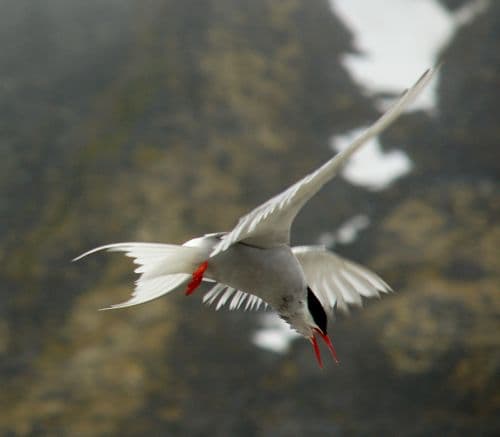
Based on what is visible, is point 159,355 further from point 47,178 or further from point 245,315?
point 47,178

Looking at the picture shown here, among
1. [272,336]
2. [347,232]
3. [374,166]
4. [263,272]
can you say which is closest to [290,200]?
[263,272]

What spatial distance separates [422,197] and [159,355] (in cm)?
306

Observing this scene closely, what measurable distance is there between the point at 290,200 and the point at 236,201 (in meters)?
5.73

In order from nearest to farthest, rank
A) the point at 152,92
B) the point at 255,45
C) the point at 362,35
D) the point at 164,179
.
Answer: the point at 164,179, the point at 152,92, the point at 255,45, the point at 362,35

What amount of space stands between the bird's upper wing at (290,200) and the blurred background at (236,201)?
13.1ft

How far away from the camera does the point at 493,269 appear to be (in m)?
6.20

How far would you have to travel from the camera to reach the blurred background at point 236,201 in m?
5.34

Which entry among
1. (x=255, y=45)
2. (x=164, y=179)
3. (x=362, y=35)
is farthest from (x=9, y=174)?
(x=362, y=35)

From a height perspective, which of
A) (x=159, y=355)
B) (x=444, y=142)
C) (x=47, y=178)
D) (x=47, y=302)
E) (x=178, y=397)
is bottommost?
(x=178, y=397)

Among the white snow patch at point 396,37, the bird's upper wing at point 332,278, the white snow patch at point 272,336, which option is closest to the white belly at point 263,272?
the bird's upper wing at point 332,278

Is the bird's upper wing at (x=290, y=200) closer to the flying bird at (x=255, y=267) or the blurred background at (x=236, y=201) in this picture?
the flying bird at (x=255, y=267)

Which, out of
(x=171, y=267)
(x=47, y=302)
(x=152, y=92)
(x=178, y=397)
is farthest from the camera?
(x=152, y=92)

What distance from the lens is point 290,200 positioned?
3.86ft

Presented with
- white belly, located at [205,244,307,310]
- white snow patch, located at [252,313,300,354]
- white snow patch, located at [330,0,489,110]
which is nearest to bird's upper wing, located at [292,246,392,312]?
white belly, located at [205,244,307,310]
